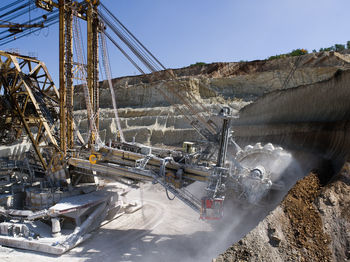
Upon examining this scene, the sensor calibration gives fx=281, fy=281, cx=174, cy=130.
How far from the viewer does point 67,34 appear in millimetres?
12578

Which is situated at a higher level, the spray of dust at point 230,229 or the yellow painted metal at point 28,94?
the yellow painted metal at point 28,94

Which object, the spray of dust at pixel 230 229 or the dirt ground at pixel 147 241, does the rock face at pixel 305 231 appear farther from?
the dirt ground at pixel 147 241

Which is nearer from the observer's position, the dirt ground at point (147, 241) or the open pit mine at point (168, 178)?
the open pit mine at point (168, 178)

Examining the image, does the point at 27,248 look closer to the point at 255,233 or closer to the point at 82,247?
the point at 82,247

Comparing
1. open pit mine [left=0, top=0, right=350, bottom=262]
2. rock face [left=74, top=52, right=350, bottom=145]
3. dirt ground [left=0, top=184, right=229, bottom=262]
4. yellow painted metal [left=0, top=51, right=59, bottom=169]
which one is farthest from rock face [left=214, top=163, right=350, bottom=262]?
rock face [left=74, top=52, right=350, bottom=145]

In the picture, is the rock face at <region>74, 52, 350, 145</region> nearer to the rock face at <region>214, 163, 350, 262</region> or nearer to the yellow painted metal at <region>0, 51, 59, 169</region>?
the yellow painted metal at <region>0, 51, 59, 169</region>

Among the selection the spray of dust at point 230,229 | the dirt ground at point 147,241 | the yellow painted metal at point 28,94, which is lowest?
the dirt ground at point 147,241

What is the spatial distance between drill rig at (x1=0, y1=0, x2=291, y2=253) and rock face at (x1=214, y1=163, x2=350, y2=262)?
6.61 ft

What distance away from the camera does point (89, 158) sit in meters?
11.9

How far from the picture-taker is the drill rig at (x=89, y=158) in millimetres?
9344

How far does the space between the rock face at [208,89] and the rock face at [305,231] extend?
18.2 meters

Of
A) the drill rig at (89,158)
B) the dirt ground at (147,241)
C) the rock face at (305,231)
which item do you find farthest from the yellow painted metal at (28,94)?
the rock face at (305,231)

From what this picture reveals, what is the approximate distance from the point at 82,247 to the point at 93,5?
10691mm

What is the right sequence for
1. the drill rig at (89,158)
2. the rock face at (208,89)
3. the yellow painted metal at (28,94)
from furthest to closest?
the rock face at (208,89) → the yellow painted metal at (28,94) → the drill rig at (89,158)
